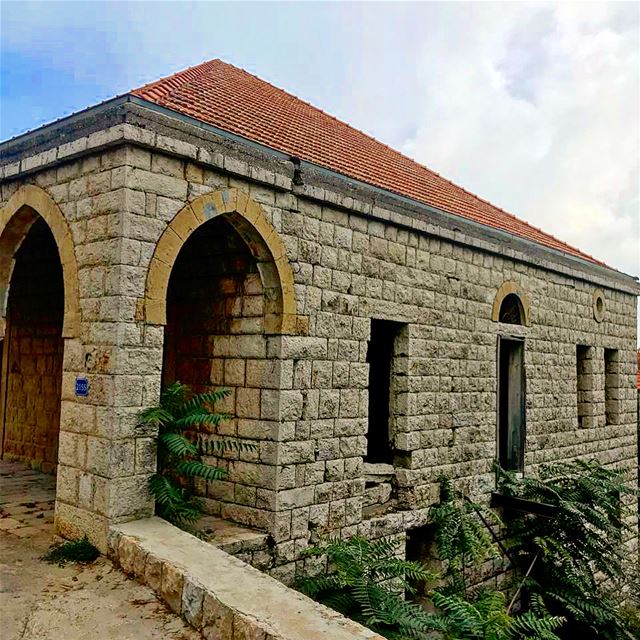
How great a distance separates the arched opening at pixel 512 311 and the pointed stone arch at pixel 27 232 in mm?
6633

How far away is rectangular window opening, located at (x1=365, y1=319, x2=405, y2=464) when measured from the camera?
809 cm

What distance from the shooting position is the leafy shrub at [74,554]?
16.5ft

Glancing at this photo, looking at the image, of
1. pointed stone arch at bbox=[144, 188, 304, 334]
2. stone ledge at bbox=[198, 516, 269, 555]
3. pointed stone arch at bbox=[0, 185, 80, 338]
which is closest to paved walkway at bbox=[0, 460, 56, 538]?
stone ledge at bbox=[198, 516, 269, 555]

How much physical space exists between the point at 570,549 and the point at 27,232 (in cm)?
784

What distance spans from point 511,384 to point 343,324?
426 cm

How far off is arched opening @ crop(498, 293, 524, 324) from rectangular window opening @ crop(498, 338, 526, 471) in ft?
→ 1.08

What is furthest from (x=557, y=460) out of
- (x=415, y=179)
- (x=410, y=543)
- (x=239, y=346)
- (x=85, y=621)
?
(x=85, y=621)

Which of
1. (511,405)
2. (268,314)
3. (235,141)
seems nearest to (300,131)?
(235,141)

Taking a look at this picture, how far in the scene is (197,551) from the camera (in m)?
4.72

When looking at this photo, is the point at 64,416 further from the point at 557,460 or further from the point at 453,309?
the point at 557,460

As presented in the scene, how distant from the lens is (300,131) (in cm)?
880

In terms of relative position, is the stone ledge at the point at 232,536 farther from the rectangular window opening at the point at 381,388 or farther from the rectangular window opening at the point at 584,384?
the rectangular window opening at the point at 584,384

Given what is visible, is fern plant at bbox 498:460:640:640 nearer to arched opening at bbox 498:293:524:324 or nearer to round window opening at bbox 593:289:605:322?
arched opening at bbox 498:293:524:324

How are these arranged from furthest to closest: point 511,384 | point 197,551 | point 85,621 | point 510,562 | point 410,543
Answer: point 511,384, point 510,562, point 410,543, point 197,551, point 85,621
